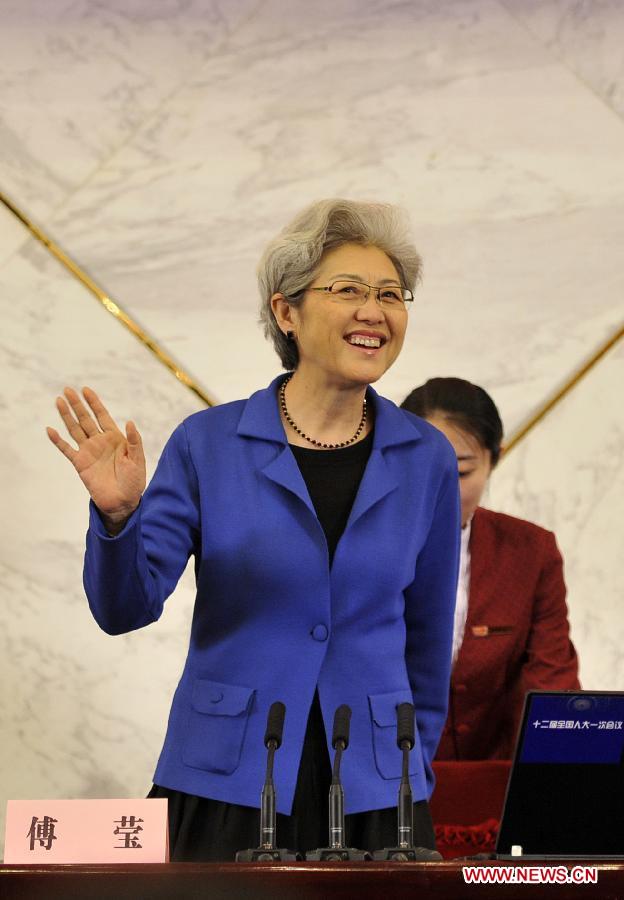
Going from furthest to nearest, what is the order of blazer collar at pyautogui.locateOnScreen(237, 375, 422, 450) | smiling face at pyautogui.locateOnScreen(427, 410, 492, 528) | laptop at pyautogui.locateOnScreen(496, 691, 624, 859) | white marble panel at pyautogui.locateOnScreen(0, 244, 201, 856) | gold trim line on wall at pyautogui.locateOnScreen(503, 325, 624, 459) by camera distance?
gold trim line on wall at pyautogui.locateOnScreen(503, 325, 624, 459) → white marble panel at pyautogui.locateOnScreen(0, 244, 201, 856) → smiling face at pyautogui.locateOnScreen(427, 410, 492, 528) → blazer collar at pyautogui.locateOnScreen(237, 375, 422, 450) → laptop at pyautogui.locateOnScreen(496, 691, 624, 859)

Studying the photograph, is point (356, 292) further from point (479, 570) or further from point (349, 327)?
point (479, 570)

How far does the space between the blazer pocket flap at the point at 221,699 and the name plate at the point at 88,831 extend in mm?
415

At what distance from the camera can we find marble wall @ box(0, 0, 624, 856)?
3.85 meters

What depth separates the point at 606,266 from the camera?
4.02 meters

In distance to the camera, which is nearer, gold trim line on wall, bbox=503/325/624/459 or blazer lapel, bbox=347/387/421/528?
blazer lapel, bbox=347/387/421/528

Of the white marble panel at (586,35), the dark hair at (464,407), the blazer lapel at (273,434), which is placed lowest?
the blazer lapel at (273,434)

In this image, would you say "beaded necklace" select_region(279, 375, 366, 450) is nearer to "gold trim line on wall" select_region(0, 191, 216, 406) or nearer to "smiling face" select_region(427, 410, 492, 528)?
"smiling face" select_region(427, 410, 492, 528)

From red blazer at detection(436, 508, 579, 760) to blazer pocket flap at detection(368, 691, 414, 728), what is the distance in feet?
3.16

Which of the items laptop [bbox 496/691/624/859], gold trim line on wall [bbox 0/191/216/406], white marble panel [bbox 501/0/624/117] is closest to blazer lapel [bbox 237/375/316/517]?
laptop [bbox 496/691/624/859]

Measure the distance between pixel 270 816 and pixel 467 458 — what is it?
1576 millimetres

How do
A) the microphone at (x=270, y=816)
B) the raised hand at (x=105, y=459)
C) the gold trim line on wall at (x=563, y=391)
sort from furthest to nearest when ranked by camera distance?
the gold trim line on wall at (x=563, y=391), the raised hand at (x=105, y=459), the microphone at (x=270, y=816)

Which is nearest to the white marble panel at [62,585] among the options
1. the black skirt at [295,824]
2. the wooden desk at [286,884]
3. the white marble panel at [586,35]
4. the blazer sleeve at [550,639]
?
the blazer sleeve at [550,639]

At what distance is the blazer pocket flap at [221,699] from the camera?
78.2 inches

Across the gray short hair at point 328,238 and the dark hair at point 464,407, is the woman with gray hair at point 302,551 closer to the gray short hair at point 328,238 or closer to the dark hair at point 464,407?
the gray short hair at point 328,238
